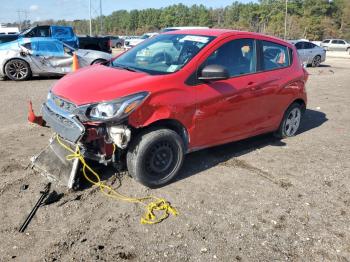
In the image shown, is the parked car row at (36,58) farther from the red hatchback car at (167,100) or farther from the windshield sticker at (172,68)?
the windshield sticker at (172,68)

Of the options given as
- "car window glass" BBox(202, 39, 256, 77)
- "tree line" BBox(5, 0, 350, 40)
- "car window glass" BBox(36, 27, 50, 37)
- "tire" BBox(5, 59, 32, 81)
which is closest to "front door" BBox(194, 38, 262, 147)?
"car window glass" BBox(202, 39, 256, 77)

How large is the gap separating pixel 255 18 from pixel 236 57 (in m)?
97.6

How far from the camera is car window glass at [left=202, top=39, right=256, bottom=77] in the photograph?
16.5ft

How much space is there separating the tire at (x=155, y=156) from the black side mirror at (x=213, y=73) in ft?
2.58

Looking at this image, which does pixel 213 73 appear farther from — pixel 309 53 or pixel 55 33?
pixel 309 53

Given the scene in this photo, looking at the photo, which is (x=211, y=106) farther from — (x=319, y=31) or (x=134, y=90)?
(x=319, y=31)

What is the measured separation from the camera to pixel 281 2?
91375 millimetres

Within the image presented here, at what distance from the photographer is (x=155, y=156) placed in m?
4.54

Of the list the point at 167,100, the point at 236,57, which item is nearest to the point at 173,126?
the point at 167,100

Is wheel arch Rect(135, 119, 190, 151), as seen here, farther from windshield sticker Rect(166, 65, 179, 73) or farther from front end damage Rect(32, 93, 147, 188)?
windshield sticker Rect(166, 65, 179, 73)

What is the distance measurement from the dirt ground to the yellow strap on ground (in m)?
0.09

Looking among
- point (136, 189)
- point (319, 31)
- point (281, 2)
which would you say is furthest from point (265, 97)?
point (281, 2)

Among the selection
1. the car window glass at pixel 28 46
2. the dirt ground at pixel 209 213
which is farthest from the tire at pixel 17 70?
the dirt ground at pixel 209 213

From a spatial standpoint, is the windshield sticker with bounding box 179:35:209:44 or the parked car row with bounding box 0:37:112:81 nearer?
the windshield sticker with bounding box 179:35:209:44
